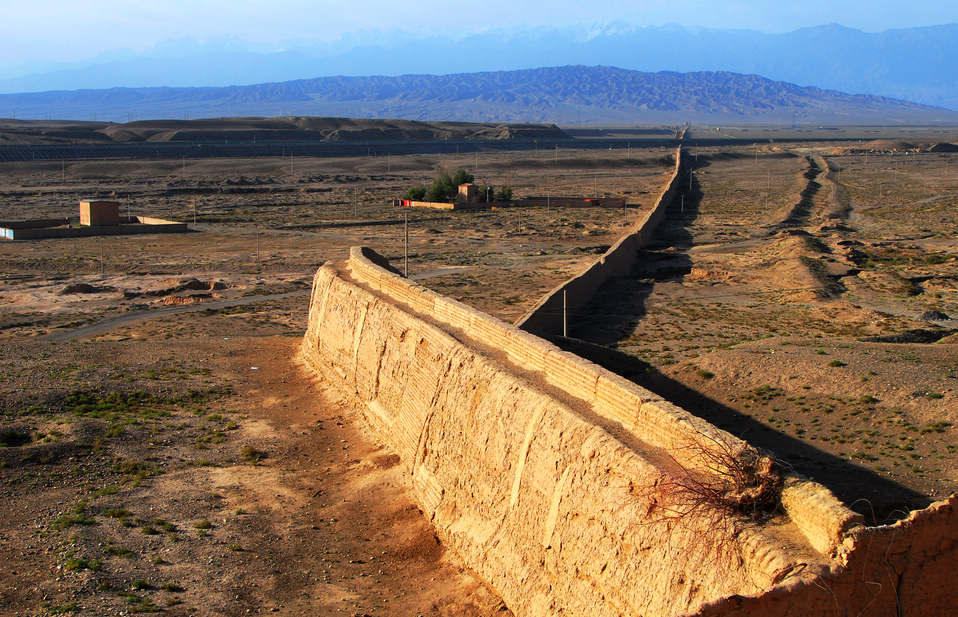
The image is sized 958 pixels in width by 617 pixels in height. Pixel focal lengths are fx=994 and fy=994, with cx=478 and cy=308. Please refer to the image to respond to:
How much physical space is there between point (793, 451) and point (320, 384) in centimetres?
1000

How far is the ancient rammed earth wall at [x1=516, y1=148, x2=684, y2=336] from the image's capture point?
985 inches

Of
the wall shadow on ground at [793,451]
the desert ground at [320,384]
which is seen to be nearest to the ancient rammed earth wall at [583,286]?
the desert ground at [320,384]

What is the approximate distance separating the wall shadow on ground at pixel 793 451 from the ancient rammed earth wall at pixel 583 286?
128 inches

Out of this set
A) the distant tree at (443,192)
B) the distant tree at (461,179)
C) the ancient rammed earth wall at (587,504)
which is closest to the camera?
the ancient rammed earth wall at (587,504)

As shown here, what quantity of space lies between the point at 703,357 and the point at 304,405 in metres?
8.19

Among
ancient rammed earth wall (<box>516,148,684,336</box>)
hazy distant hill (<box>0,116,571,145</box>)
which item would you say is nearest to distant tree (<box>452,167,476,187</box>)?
ancient rammed earth wall (<box>516,148,684,336</box>)

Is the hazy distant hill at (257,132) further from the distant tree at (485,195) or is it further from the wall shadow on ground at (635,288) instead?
the wall shadow on ground at (635,288)

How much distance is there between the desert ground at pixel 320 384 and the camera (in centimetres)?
1277

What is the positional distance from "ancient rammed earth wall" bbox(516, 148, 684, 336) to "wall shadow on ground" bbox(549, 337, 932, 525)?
10.7 feet

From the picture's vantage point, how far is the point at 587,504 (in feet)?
34.3

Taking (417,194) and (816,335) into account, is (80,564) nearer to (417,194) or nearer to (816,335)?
(816,335)

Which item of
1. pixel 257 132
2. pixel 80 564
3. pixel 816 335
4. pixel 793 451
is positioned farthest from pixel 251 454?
pixel 257 132

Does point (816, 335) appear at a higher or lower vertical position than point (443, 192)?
lower

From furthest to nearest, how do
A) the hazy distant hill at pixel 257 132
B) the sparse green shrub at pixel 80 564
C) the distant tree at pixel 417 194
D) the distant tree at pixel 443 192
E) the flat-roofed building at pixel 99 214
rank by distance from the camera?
the hazy distant hill at pixel 257 132 → the distant tree at pixel 417 194 → the distant tree at pixel 443 192 → the flat-roofed building at pixel 99 214 → the sparse green shrub at pixel 80 564
